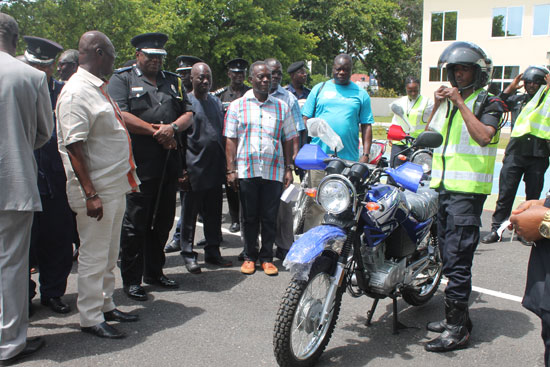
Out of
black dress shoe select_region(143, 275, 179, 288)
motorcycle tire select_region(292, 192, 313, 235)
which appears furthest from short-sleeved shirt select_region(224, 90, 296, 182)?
black dress shoe select_region(143, 275, 179, 288)

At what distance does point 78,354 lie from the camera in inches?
134

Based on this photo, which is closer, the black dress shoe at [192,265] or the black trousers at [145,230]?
the black trousers at [145,230]

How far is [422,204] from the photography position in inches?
157

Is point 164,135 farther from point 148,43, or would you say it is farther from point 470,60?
point 470,60

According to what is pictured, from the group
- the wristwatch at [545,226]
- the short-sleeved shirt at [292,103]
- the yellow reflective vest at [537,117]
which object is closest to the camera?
the wristwatch at [545,226]

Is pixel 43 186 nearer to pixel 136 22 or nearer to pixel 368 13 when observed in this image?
pixel 136 22

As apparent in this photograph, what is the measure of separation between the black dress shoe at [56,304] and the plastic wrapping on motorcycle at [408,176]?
110 inches

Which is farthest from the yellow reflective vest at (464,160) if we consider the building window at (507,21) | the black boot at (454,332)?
the building window at (507,21)

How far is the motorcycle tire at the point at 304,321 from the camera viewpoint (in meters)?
3.06

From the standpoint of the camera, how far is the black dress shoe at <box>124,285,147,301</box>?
435 cm

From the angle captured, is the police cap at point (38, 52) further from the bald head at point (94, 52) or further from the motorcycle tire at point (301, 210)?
the motorcycle tire at point (301, 210)

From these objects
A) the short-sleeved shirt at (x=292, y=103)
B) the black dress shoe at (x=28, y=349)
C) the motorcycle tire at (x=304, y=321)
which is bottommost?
the black dress shoe at (x=28, y=349)

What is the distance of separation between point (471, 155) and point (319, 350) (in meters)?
1.71

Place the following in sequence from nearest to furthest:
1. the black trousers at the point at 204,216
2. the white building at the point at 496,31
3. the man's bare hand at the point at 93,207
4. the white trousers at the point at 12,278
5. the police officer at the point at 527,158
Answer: the white trousers at the point at 12,278 → the man's bare hand at the point at 93,207 → the black trousers at the point at 204,216 → the police officer at the point at 527,158 → the white building at the point at 496,31
